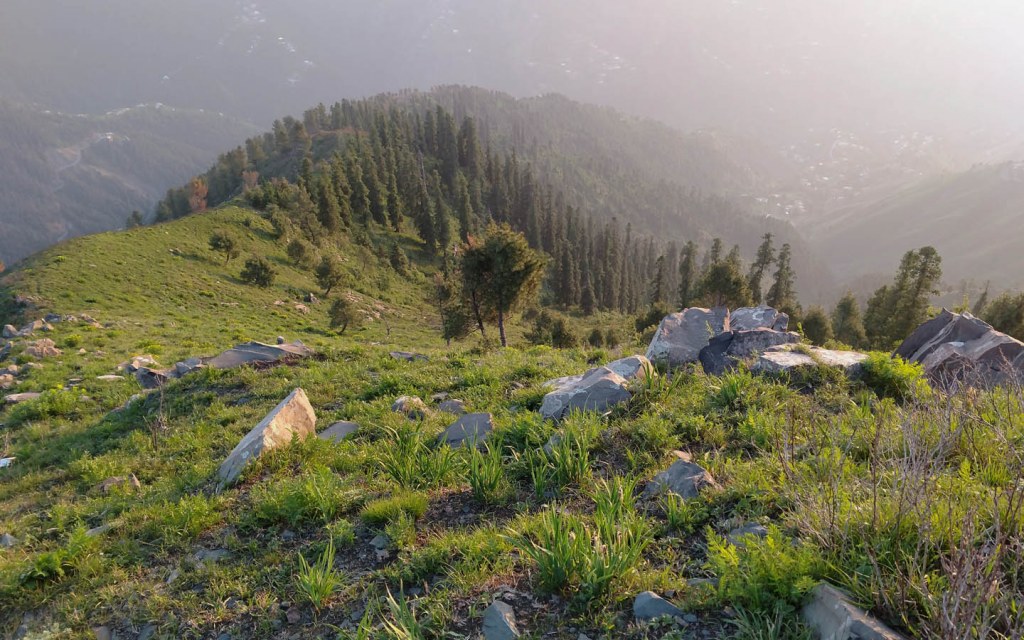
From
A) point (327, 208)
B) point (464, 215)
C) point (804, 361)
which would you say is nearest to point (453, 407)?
point (804, 361)

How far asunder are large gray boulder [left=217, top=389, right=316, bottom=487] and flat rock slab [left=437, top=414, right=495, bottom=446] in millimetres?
2337

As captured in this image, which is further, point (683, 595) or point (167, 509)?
point (167, 509)

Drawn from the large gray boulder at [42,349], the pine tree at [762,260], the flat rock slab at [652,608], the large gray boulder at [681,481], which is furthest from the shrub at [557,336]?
the flat rock slab at [652,608]

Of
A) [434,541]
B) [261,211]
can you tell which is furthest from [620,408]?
[261,211]

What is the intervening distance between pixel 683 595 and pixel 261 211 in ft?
234

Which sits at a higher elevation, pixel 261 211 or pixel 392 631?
pixel 261 211

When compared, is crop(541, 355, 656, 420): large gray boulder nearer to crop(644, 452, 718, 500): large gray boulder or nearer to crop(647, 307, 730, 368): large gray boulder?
crop(647, 307, 730, 368): large gray boulder

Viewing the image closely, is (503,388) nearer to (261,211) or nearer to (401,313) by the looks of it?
(401,313)

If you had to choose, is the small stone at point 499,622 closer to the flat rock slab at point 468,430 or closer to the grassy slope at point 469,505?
the grassy slope at point 469,505

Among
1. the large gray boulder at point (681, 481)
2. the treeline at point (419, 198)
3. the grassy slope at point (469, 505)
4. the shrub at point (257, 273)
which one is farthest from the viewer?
the treeline at point (419, 198)

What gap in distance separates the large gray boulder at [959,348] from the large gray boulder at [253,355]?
13.8m

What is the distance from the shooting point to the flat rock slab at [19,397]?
11426mm

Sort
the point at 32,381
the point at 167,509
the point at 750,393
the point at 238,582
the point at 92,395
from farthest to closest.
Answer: the point at 32,381 < the point at 92,395 < the point at 750,393 < the point at 167,509 < the point at 238,582

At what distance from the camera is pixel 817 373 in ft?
24.4
